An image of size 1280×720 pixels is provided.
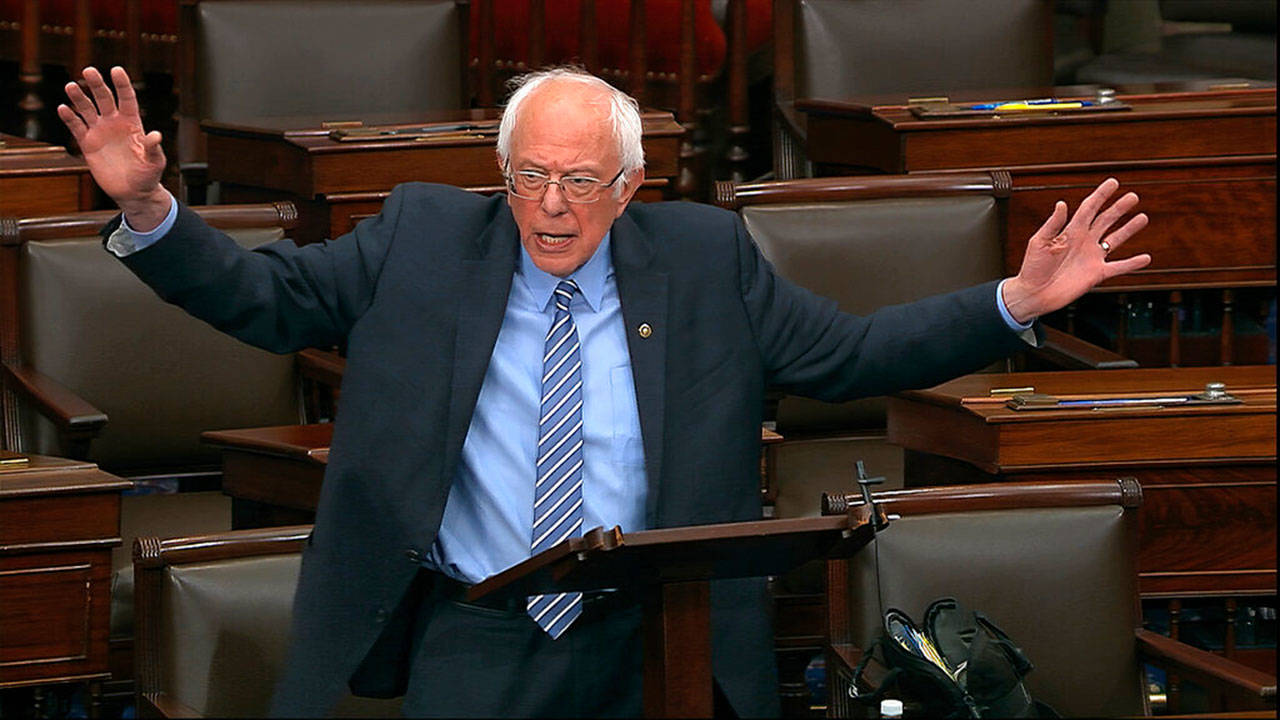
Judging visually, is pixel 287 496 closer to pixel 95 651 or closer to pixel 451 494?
pixel 95 651

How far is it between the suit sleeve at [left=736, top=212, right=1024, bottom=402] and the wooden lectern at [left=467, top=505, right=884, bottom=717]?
0.39 m

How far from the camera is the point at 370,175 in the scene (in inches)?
116

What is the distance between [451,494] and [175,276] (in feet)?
1.03

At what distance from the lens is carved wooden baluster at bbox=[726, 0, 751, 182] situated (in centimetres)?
359

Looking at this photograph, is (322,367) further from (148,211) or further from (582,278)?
(148,211)

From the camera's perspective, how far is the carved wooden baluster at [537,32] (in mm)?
3586

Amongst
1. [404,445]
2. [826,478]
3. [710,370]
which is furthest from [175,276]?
[826,478]

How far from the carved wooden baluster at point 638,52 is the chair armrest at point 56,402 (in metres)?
1.31

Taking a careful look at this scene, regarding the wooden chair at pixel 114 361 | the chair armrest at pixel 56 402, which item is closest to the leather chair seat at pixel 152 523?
the wooden chair at pixel 114 361

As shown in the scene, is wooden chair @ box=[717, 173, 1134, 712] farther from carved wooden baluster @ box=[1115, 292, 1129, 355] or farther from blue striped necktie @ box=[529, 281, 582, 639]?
blue striped necktie @ box=[529, 281, 582, 639]

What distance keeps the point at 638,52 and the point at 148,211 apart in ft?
6.35

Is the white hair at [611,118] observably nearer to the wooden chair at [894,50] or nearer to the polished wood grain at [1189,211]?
the polished wood grain at [1189,211]

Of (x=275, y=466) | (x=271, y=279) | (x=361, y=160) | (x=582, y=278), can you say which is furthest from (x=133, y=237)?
(x=361, y=160)

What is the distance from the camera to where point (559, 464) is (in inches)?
71.7
